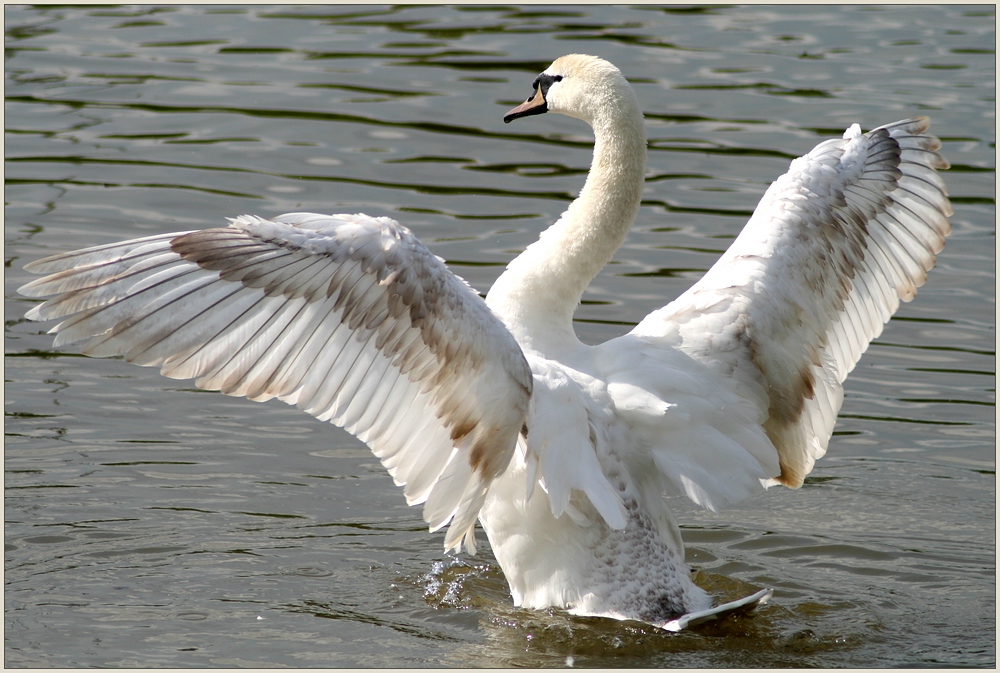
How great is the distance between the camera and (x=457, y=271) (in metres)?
9.74

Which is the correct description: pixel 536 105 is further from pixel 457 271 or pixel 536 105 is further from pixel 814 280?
pixel 457 271

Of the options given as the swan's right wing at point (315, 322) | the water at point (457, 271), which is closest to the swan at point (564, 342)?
the swan's right wing at point (315, 322)

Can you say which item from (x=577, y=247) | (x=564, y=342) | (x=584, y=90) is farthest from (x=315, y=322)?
(x=584, y=90)

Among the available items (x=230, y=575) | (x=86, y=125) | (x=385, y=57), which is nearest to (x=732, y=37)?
(x=385, y=57)

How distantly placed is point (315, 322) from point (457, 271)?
4.54 metres

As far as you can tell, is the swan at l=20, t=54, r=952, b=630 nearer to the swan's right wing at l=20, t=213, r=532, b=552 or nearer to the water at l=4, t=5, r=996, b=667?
the swan's right wing at l=20, t=213, r=532, b=552

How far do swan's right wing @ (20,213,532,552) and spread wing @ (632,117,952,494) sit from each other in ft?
3.45

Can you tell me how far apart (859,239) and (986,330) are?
319 cm

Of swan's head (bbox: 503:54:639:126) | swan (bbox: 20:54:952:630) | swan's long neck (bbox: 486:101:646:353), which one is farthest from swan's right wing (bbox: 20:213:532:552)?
swan's head (bbox: 503:54:639:126)

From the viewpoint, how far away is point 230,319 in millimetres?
5148

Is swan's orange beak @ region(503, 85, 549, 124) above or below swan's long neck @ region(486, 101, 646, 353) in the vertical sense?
above

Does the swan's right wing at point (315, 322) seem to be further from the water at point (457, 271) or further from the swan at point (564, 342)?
the water at point (457, 271)

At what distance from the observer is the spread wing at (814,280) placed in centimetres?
610

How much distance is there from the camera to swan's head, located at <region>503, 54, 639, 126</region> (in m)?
6.43
